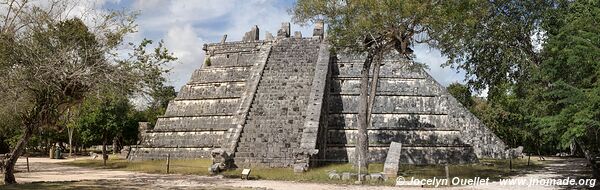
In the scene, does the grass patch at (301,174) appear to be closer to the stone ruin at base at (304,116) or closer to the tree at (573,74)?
the stone ruin at base at (304,116)

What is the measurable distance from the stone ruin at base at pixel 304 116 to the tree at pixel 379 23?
175 centimetres

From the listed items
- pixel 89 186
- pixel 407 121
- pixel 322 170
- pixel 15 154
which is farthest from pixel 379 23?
pixel 15 154


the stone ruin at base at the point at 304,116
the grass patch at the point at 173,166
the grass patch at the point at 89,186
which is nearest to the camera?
the grass patch at the point at 89,186

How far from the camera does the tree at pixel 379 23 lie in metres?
16.4

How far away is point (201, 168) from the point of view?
19.9m

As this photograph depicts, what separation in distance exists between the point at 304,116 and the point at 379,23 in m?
6.11

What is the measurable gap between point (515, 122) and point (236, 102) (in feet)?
93.5

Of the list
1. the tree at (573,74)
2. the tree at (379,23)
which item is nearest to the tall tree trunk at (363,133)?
the tree at (379,23)

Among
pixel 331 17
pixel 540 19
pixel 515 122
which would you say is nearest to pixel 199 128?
pixel 331 17

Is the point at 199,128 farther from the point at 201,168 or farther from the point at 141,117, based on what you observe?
the point at 141,117

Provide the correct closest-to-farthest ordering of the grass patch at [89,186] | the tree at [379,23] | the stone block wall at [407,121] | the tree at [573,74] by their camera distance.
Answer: the tree at [573,74] → the grass patch at [89,186] → the tree at [379,23] → the stone block wall at [407,121]

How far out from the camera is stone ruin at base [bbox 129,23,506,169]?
20.4 metres

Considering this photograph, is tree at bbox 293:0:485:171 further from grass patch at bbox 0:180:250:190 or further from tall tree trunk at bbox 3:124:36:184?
tall tree trunk at bbox 3:124:36:184

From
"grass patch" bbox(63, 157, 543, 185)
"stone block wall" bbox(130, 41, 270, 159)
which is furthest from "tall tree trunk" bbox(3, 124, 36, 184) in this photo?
"stone block wall" bbox(130, 41, 270, 159)
